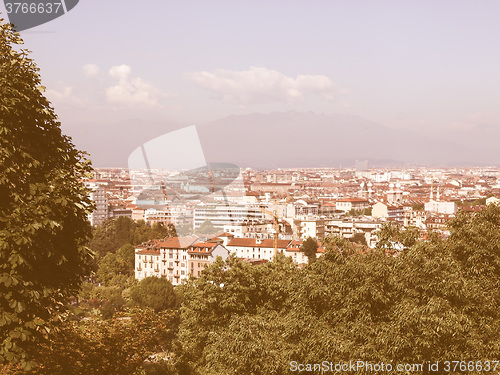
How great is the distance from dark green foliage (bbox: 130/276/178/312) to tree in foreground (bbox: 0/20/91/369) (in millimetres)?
16076

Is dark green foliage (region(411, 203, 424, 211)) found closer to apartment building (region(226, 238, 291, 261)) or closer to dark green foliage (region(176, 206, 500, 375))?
apartment building (region(226, 238, 291, 261))

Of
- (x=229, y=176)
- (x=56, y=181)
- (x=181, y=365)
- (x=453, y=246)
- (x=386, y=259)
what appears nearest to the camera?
(x=56, y=181)

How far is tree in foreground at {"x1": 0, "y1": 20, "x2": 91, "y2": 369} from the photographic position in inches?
163

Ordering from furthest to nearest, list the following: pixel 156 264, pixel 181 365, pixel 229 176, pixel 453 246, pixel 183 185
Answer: pixel 229 176
pixel 183 185
pixel 156 264
pixel 181 365
pixel 453 246

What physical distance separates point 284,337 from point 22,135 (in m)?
3.65

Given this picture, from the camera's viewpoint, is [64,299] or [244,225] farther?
[244,225]

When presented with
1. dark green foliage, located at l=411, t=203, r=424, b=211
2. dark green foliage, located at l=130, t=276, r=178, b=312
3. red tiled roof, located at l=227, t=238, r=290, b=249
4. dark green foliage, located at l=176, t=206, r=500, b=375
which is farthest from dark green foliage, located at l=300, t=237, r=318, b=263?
dark green foliage, located at l=411, t=203, r=424, b=211

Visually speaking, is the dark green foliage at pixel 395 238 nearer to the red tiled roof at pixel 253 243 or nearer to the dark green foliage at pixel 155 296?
the dark green foliage at pixel 155 296

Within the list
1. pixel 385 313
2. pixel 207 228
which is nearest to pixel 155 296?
pixel 385 313

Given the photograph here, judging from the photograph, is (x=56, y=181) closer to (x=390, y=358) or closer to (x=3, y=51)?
(x=3, y=51)

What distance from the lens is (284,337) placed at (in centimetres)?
628

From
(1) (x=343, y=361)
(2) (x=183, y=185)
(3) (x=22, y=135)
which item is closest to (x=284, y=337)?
(1) (x=343, y=361)

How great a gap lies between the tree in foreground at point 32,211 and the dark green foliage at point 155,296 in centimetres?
1608

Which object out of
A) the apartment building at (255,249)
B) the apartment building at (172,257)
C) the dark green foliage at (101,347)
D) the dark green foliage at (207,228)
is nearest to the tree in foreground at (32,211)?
the dark green foliage at (101,347)
